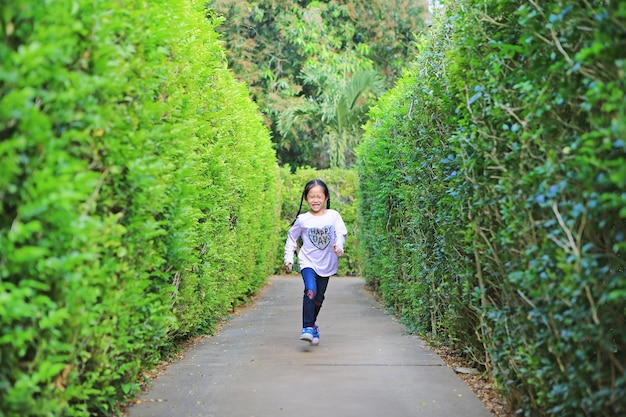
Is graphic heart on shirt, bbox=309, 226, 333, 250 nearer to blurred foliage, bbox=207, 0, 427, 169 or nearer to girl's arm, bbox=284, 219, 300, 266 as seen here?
girl's arm, bbox=284, 219, 300, 266

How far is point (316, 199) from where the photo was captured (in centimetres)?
866

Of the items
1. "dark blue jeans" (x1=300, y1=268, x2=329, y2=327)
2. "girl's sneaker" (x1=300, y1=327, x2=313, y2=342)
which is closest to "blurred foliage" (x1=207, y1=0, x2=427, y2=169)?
"dark blue jeans" (x1=300, y1=268, x2=329, y2=327)

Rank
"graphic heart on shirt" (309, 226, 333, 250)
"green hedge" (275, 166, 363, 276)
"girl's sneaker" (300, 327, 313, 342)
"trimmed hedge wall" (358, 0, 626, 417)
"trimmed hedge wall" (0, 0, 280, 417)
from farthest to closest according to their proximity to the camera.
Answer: "green hedge" (275, 166, 363, 276), "graphic heart on shirt" (309, 226, 333, 250), "girl's sneaker" (300, 327, 313, 342), "trimmed hedge wall" (358, 0, 626, 417), "trimmed hedge wall" (0, 0, 280, 417)

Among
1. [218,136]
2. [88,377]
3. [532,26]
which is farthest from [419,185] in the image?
[88,377]

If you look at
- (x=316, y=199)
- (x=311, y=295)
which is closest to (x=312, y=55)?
(x=316, y=199)

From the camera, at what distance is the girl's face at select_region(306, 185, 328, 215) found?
8641 mm

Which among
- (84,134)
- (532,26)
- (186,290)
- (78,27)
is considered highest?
(532,26)

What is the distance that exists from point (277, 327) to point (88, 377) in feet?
18.9

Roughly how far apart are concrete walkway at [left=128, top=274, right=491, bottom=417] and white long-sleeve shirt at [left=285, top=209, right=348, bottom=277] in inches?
33.9

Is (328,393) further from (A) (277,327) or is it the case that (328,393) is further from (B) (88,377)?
(A) (277,327)

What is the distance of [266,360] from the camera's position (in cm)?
710

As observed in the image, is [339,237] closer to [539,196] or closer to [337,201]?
[539,196]

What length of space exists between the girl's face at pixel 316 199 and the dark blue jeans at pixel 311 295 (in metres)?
0.74

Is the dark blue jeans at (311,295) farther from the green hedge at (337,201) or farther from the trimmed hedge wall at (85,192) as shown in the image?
the green hedge at (337,201)
